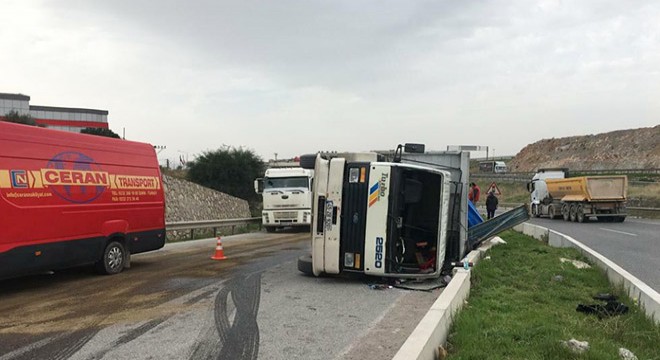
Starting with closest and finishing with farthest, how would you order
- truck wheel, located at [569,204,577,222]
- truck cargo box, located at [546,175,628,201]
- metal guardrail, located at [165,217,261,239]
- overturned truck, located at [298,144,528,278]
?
overturned truck, located at [298,144,528,278] → metal guardrail, located at [165,217,261,239] → truck cargo box, located at [546,175,628,201] → truck wheel, located at [569,204,577,222]

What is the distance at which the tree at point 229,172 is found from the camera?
35.9 metres

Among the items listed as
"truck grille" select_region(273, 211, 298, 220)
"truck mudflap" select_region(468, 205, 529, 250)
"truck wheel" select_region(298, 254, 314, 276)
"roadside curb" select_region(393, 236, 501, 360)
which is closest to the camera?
"roadside curb" select_region(393, 236, 501, 360)

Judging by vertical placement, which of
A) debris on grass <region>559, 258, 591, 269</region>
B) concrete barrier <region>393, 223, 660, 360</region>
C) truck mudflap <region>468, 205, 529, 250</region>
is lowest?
debris on grass <region>559, 258, 591, 269</region>

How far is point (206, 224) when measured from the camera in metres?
19.6

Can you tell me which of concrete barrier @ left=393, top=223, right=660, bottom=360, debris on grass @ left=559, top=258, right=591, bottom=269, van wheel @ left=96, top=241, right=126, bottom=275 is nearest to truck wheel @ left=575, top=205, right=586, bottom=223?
debris on grass @ left=559, top=258, right=591, bottom=269

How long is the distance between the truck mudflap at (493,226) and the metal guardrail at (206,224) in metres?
9.62

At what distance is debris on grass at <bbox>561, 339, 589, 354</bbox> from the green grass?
0.06 meters

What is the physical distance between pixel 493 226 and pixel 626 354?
7.81 metres

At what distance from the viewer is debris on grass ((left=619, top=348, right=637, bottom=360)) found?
4617 mm

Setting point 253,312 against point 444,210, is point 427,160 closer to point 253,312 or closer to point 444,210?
point 444,210

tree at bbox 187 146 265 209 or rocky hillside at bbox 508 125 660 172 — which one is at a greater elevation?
rocky hillside at bbox 508 125 660 172

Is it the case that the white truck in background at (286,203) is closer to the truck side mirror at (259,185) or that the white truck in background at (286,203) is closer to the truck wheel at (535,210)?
the truck side mirror at (259,185)

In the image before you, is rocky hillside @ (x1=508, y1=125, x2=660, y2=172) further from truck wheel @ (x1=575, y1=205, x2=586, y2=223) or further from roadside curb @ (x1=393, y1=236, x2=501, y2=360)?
roadside curb @ (x1=393, y1=236, x2=501, y2=360)

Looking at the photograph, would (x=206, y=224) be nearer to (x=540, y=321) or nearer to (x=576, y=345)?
(x=540, y=321)
